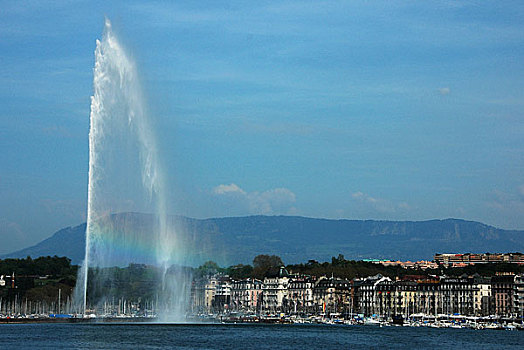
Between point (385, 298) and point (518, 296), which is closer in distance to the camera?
point (518, 296)

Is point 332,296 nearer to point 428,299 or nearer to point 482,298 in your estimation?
point 428,299

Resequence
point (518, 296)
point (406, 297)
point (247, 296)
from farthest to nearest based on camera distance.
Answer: point (247, 296) < point (406, 297) < point (518, 296)

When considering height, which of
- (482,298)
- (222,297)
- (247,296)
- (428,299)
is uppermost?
(482,298)

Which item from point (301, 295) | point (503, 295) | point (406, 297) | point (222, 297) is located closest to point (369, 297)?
point (406, 297)

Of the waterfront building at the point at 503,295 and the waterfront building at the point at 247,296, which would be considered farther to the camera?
the waterfront building at the point at 247,296

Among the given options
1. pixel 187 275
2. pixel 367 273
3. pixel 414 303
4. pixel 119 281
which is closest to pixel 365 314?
pixel 414 303

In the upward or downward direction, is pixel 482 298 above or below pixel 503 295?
below

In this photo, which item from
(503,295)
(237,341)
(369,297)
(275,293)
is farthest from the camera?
(275,293)

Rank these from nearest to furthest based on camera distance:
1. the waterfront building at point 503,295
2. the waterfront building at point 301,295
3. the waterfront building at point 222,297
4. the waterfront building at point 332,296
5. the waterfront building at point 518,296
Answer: the waterfront building at point 518,296, the waterfront building at point 503,295, the waterfront building at point 332,296, the waterfront building at point 301,295, the waterfront building at point 222,297

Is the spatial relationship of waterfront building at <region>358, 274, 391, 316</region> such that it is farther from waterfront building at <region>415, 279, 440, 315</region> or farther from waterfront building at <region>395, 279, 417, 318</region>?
waterfront building at <region>415, 279, 440, 315</region>

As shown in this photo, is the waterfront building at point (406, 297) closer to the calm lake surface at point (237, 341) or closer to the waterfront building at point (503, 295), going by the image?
the waterfront building at point (503, 295)

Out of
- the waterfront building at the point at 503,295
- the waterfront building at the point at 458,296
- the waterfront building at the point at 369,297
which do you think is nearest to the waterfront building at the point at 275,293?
the waterfront building at the point at 369,297

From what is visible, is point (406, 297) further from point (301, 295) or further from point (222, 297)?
point (222, 297)

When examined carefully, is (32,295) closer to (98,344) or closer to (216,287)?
(216,287)
